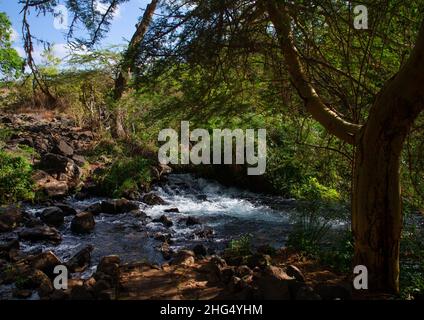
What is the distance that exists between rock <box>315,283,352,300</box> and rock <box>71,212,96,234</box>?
534 cm

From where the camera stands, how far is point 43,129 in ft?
49.2

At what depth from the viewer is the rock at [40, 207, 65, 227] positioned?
838 centimetres

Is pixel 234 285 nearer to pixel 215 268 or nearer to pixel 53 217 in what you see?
pixel 215 268

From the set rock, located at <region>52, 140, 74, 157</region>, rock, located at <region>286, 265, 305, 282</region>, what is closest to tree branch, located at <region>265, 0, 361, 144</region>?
rock, located at <region>286, 265, 305, 282</region>

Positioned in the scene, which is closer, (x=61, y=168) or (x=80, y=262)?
(x=80, y=262)

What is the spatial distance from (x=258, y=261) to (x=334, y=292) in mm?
1822

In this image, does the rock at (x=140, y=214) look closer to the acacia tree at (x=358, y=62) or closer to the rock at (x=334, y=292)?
the acacia tree at (x=358, y=62)

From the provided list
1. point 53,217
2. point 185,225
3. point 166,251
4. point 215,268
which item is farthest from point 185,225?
point 215,268

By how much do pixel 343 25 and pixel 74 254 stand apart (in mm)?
5449

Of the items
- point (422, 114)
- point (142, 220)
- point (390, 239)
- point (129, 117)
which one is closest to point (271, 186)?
point (142, 220)

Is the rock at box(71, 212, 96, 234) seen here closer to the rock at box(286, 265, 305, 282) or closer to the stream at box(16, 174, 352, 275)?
the stream at box(16, 174, 352, 275)

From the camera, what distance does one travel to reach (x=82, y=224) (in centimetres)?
812

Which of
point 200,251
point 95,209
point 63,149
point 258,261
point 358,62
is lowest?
point 200,251
